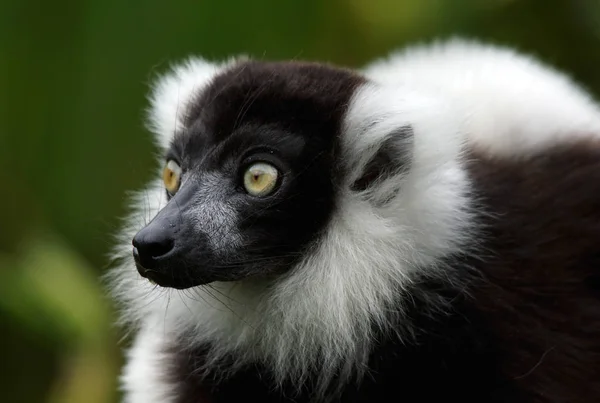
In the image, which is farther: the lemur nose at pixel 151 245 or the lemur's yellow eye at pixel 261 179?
the lemur's yellow eye at pixel 261 179

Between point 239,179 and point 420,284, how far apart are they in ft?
1.77

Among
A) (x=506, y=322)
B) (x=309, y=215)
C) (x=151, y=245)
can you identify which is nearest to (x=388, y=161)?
(x=309, y=215)

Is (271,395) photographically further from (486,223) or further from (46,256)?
(46,256)

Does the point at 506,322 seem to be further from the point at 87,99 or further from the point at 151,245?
the point at 87,99

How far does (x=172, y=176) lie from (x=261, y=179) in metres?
0.33

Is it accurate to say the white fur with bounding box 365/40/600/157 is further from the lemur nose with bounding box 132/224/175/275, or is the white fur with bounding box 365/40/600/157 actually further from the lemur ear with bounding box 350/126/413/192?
the lemur nose with bounding box 132/224/175/275

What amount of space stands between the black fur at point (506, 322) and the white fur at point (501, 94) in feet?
0.75

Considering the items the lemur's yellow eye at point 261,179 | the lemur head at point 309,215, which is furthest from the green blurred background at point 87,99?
the lemur's yellow eye at point 261,179

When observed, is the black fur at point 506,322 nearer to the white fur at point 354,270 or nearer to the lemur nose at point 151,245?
the white fur at point 354,270

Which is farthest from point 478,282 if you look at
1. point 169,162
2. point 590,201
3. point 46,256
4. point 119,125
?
point 119,125

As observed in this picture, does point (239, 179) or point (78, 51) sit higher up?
point (78, 51)

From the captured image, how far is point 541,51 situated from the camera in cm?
504

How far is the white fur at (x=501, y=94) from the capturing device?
2.84 meters

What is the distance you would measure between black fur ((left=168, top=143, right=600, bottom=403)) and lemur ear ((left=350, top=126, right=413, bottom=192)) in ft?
0.89
